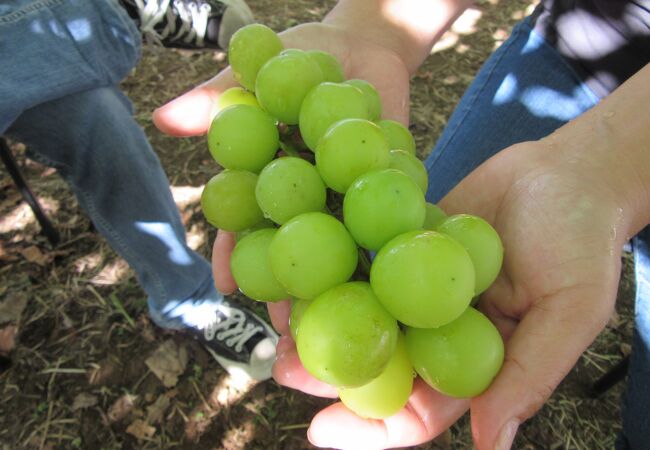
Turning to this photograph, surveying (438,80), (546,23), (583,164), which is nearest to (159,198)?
(583,164)

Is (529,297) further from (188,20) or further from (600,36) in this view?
(188,20)

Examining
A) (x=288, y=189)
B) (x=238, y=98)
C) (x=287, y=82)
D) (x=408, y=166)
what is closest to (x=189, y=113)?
(x=238, y=98)

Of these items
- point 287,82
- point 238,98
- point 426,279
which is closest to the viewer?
point 426,279

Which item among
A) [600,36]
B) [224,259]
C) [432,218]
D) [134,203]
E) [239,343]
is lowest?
[239,343]

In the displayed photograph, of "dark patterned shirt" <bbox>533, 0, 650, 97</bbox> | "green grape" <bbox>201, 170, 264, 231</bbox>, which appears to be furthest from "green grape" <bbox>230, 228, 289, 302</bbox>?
"dark patterned shirt" <bbox>533, 0, 650, 97</bbox>

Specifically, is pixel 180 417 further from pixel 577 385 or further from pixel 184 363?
pixel 577 385

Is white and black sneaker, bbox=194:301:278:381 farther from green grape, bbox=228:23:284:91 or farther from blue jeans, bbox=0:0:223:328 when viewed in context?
green grape, bbox=228:23:284:91
